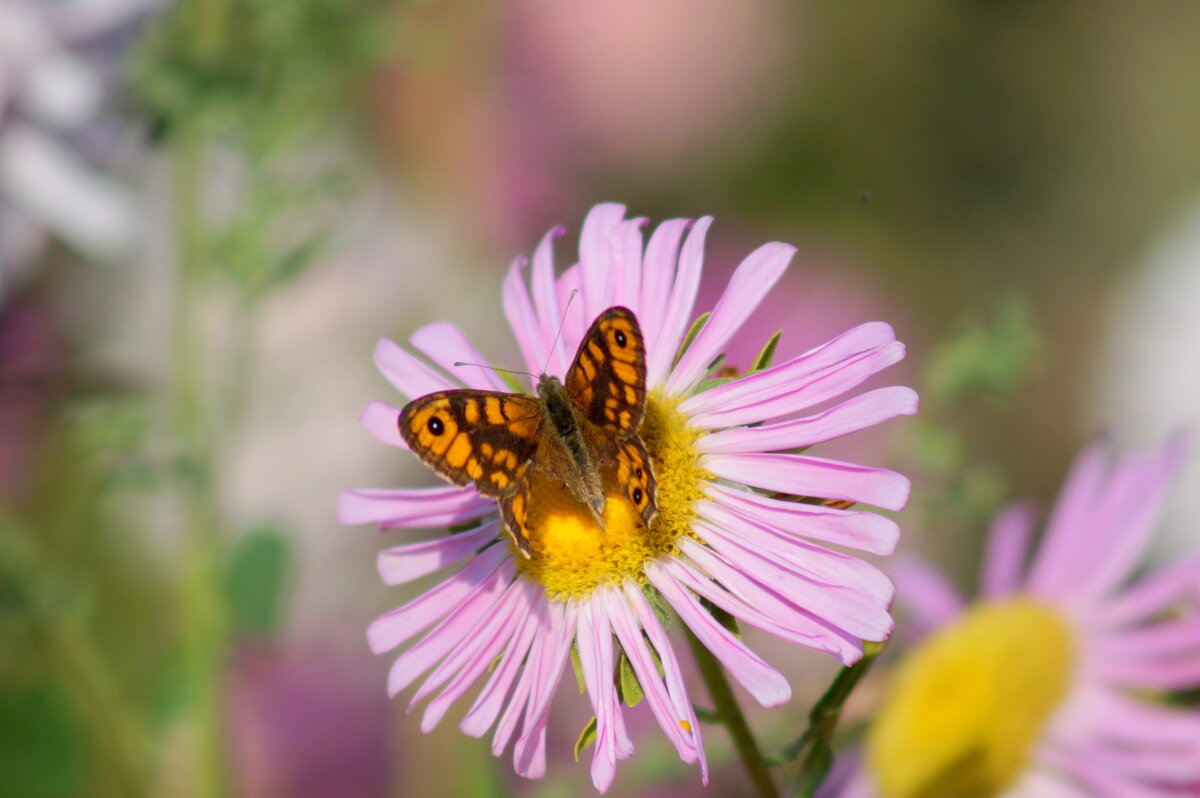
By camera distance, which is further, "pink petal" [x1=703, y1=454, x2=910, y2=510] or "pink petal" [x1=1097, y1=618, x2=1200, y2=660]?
"pink petal" [x1=1097, y1=618, x2=1200, y2=660]

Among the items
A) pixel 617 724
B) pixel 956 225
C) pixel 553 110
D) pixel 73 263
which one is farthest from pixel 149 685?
pixel 956 225

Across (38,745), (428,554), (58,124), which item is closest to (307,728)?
(38,745)

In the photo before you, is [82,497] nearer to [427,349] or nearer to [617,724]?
[427,349]

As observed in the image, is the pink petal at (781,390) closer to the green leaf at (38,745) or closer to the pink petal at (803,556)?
the pink petal at (803,556)

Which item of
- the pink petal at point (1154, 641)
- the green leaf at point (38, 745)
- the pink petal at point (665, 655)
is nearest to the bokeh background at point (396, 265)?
the green leaf at point (38, 745)

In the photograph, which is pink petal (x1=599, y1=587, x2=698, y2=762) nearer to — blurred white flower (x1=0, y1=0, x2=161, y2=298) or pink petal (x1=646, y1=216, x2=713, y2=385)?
pink petal (x1=646, y1=216, x2=713, y2=385)

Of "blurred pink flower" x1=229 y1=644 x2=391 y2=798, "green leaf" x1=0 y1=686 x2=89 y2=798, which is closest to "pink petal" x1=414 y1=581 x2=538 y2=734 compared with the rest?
"green leaf" x1=0 y1=686 x2=89 y2=798
